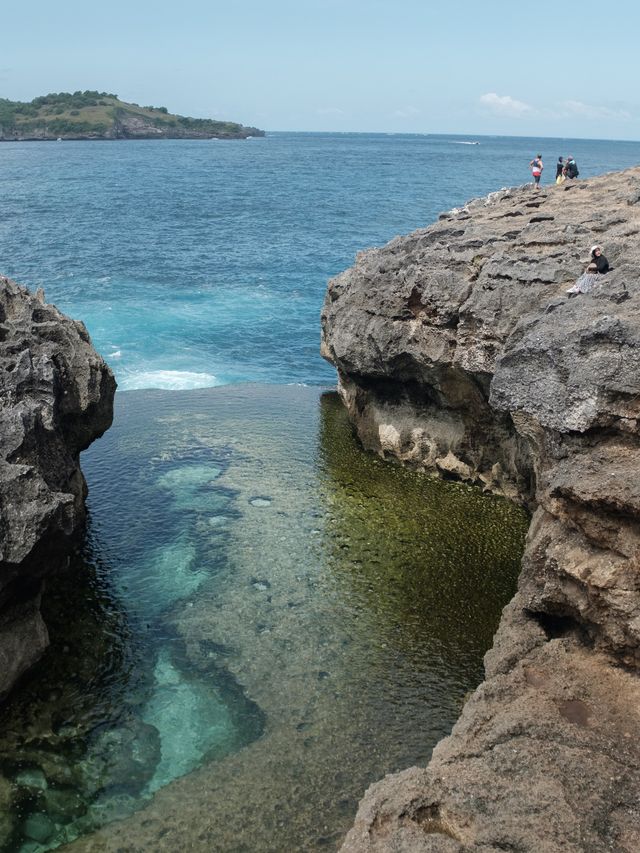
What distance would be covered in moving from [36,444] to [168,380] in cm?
2104

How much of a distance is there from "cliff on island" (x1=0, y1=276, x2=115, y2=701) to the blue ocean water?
15173 millimetres

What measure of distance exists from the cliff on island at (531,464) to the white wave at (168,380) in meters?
11.1

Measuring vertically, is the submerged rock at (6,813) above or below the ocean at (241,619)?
below

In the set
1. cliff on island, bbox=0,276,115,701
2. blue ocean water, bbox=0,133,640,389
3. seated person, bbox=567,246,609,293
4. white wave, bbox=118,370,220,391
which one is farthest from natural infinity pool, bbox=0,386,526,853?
blue ocean water, bbox=0,133,640,389

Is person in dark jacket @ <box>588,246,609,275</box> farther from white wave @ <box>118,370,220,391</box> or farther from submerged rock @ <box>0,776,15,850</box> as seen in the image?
white wave @ <box>118,370,220,391</box>

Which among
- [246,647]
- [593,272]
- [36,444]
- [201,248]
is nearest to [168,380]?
[36,444]

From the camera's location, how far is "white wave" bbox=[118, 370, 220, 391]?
3697 centimetres

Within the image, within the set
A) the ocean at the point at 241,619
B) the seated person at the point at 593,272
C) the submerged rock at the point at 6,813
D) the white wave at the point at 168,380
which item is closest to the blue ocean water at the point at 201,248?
the white wave at the point at 168,380

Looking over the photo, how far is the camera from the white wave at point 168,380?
3697 cm

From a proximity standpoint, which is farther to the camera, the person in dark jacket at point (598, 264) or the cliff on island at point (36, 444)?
the person in dark jacket at point (598, 264)

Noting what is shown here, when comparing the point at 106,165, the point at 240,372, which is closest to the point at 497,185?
the point at 106,165

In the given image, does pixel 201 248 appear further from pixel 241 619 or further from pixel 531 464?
pixel 241 619

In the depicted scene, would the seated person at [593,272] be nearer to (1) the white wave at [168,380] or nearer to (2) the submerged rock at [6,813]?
(2) the submerged rock at [6,813]

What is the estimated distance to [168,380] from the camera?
38094 millimetres
